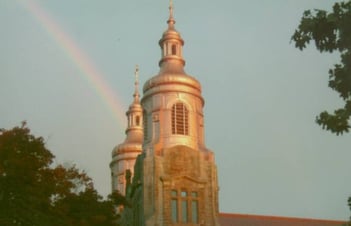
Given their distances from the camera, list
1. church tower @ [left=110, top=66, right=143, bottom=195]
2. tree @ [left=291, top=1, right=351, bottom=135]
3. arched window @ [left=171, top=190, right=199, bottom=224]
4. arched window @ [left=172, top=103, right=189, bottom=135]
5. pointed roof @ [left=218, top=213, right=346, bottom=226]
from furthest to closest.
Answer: church tower @ [left=110, top=66, right=143, bottom=195]
pointed roof @ [left=218, top=213, right=346, bottom=226]
arched window @ [left=172, top=103, right=189, bottom=135]
arched window @ [left=171, top=190, right=199, bottom=224]
tree @ [left=291, top=1, right=351, bottom=135]

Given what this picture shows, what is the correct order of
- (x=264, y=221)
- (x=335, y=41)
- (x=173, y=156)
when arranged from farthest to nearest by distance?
Result: (x=264, y=221)
(x=173, y=156)
(x=335, y=41)

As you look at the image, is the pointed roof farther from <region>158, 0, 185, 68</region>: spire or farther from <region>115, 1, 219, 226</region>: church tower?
<region>158, 0, 185, 68</region>: spire

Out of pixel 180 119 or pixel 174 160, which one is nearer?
pixel 174 160

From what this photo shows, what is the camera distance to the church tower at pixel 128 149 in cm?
6825

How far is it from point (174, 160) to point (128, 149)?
687 inches

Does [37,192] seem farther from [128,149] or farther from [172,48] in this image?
[128,149]

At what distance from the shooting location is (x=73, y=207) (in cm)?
3384

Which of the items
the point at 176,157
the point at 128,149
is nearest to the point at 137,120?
the point at 128,149

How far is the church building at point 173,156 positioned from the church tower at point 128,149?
479 inches

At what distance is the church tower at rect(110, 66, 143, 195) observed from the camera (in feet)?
224

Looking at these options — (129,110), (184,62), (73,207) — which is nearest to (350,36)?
(73,207)

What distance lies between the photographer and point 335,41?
18359 millimetres

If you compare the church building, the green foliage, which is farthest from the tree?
the church building

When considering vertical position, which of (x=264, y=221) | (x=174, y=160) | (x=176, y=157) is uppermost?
(x=176, y=157)
